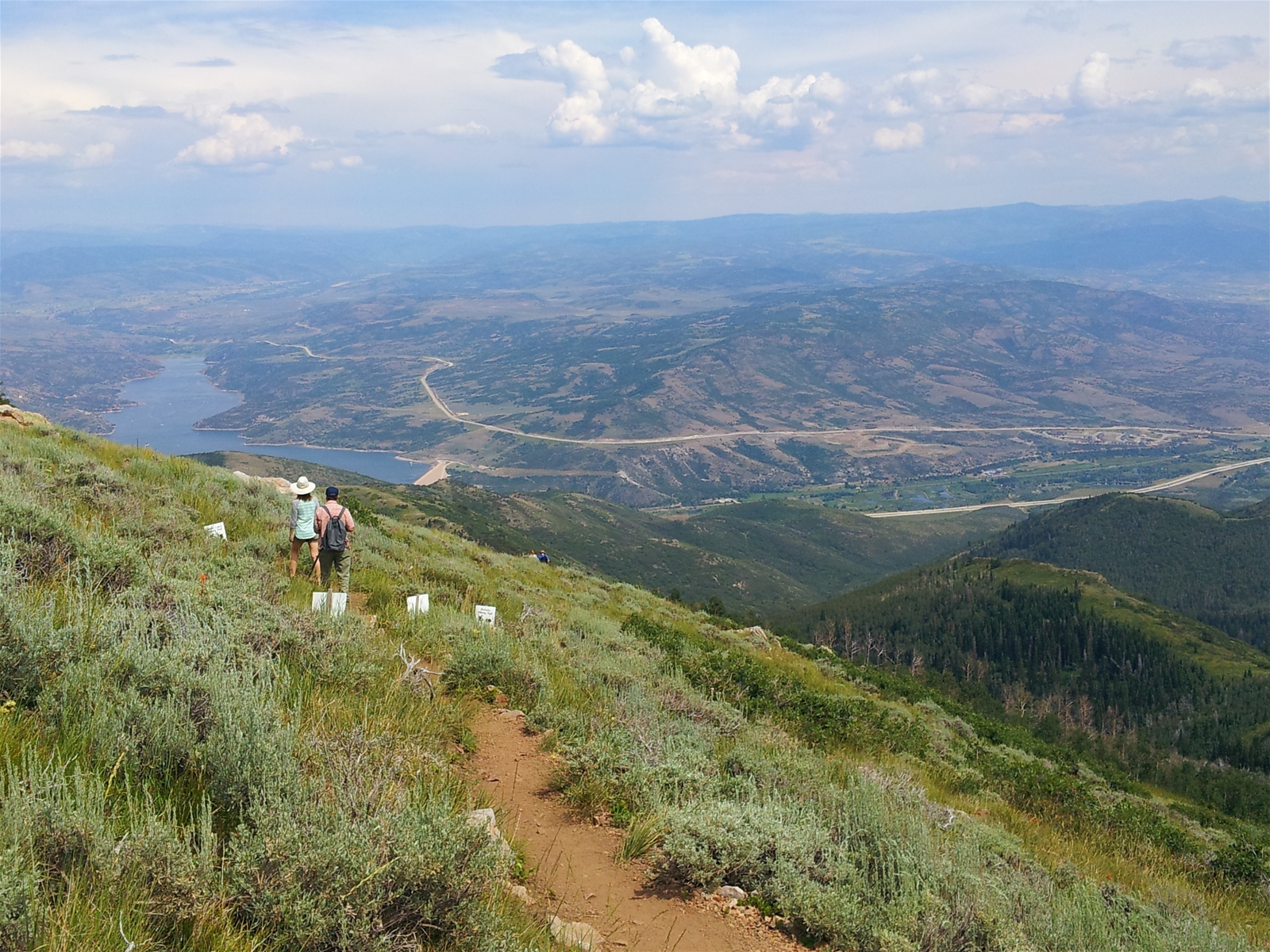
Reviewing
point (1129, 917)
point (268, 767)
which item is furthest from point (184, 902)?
point (1129, 917)

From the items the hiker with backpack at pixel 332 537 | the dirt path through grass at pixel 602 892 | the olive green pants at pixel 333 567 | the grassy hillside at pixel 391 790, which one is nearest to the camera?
the grassy hillside at pixel 391 790

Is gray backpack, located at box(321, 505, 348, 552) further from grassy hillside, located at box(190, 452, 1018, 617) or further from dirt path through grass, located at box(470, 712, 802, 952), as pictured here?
grassy hillside, located at box(190, 452, 1018, 617)

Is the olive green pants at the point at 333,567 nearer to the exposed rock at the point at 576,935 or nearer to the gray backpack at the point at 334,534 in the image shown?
the gray backpack at the point at 334,534

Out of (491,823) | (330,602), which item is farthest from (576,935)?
(330,602)

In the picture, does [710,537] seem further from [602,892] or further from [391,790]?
[391,790]

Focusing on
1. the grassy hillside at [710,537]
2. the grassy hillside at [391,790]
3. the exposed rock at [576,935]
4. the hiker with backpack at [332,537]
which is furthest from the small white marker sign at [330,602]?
the grassy hillside at [710,537]

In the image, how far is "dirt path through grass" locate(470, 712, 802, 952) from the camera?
444 centimetres

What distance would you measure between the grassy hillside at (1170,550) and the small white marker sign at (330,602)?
427ft

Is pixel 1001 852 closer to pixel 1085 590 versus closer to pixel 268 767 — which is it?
pixel 268 767

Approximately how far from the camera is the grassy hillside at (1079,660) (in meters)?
58.7

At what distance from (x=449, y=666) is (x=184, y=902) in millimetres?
4684

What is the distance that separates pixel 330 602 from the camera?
852cm

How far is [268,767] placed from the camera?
3.97 meters

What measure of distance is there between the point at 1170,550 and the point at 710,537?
81.9m
